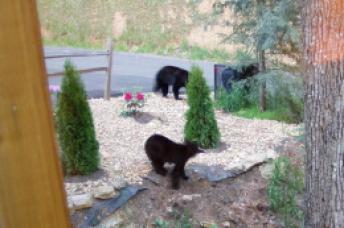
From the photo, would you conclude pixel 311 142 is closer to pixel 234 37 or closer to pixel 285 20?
pixel 285 20

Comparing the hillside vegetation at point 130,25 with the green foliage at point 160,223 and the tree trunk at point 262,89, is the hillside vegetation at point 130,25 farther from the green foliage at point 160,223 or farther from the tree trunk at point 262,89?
the green foliage at point 160,223

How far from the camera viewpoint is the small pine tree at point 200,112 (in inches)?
231

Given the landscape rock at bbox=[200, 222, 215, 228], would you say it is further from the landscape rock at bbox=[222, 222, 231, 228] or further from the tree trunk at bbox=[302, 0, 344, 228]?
the tree trunk at bbox=[302, 0, 344, 228]

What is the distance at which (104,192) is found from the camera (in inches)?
188

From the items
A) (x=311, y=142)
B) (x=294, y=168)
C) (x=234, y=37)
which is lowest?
(x=294, y=168)

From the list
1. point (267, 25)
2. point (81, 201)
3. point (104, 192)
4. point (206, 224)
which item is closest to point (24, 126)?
point (81, 201)

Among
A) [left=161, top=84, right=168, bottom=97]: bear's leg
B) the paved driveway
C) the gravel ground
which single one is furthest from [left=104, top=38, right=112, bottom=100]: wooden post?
the paved driveway

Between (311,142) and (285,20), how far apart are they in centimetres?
429

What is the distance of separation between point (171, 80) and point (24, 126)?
7954mm

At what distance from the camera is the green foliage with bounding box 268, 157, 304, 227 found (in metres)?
5.07

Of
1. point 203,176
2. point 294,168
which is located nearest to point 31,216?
point 203,176

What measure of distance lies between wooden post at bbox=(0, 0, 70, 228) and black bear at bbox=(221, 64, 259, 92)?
7914mm

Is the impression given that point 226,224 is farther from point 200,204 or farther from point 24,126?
point 24,126

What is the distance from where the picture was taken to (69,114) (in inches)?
196
